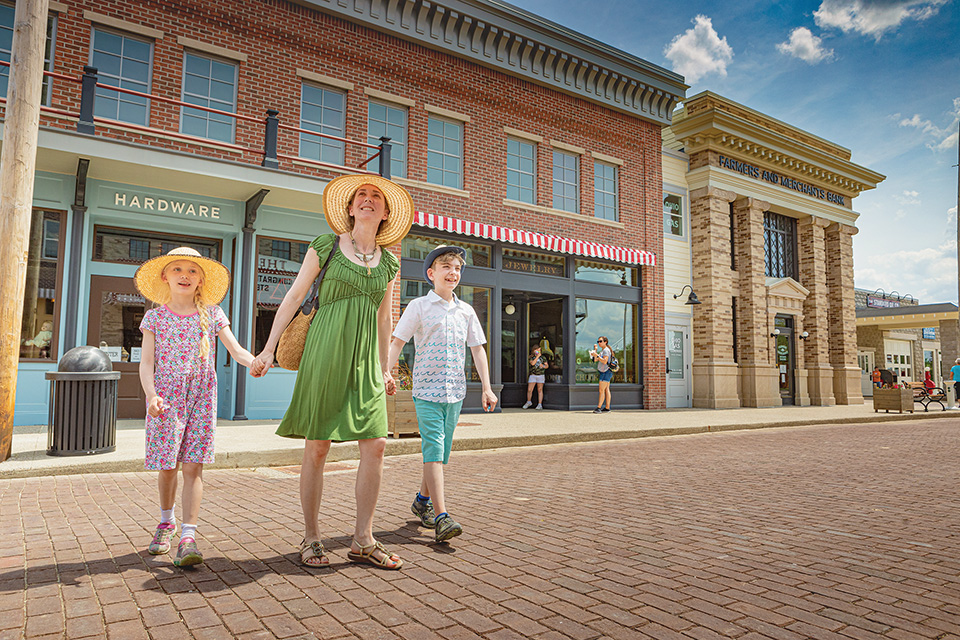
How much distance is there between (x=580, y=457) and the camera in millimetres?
8172

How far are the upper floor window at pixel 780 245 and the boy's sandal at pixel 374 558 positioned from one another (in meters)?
20.4

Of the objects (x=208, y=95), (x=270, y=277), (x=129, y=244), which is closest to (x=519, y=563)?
(x=270, y=277)

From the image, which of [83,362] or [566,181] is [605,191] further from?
[83,362]

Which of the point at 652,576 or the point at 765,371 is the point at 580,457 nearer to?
the point at 652,576

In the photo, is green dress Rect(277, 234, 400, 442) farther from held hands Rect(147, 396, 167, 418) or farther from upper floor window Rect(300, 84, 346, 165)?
upper floor window Rect(300, 84, 346, 165)

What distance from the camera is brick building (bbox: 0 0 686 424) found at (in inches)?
382

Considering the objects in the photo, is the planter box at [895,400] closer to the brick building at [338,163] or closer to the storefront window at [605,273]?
the brick building at [338,163]

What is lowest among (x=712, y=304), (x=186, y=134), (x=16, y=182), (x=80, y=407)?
(x=80, y=407)

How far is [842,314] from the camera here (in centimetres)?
2238

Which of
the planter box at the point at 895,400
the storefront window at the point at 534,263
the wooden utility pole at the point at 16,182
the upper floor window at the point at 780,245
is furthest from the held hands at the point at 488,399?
the upper floor window at the point at 780,245

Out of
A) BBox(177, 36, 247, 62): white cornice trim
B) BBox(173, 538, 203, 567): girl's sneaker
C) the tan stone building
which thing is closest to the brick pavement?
BBox(173, 538, 203, 567): girl's sneaker

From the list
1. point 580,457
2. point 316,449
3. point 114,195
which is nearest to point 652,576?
point 316,449

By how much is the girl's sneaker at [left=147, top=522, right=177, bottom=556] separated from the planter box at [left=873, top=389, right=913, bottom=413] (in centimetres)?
1950

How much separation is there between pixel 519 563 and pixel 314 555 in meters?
1.09
